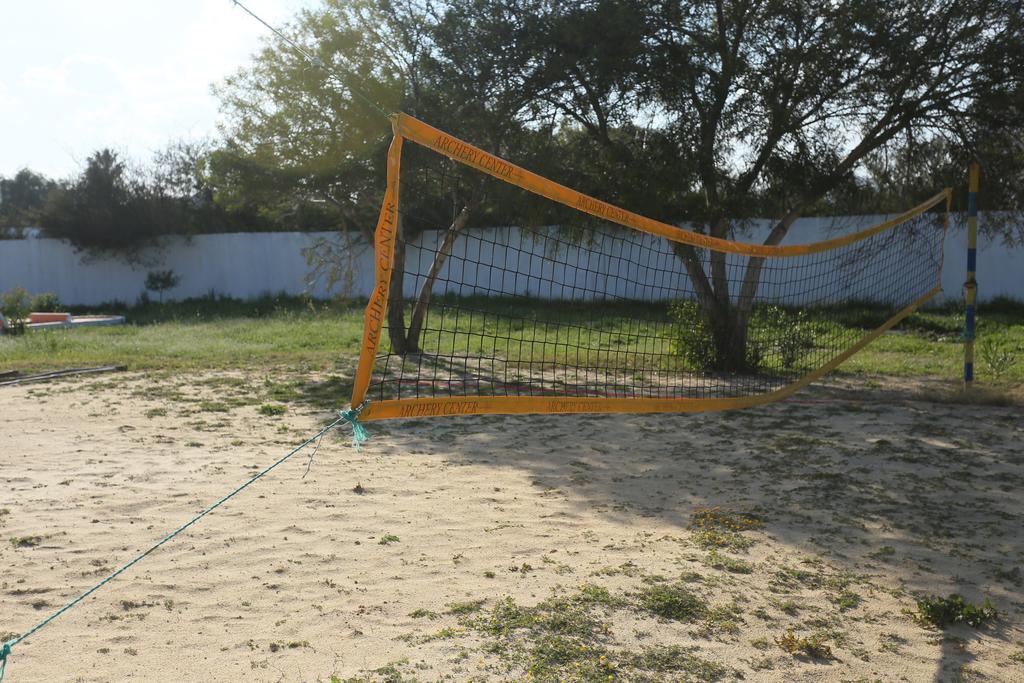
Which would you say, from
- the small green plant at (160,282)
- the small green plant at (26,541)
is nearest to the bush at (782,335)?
the small green plant at (26,541)

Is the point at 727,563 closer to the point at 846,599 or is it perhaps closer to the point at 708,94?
the point at 846,599

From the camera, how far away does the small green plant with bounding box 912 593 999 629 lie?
335 cm

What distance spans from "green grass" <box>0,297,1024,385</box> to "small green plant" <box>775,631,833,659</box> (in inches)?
214

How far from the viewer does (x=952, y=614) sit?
133 inches

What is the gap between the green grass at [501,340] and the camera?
10.7 m

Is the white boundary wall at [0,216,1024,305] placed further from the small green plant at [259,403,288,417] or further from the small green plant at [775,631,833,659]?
the small green plant at [775,631,833,659]

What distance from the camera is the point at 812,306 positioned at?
566 inches

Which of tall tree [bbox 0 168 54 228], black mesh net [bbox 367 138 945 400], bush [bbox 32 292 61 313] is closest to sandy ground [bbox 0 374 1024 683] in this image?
black mesh net [bbox 367 138 945 400]

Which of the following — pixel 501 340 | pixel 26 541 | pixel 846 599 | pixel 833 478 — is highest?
pixel 501 340

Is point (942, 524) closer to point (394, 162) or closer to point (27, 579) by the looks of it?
point (394, 162)

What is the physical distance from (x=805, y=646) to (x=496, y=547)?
5.05ft

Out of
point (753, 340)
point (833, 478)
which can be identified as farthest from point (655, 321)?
point (833, 478)

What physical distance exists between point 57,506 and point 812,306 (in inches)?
485

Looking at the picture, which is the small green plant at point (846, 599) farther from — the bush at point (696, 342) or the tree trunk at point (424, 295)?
the tree trunk at point (424, 295)
